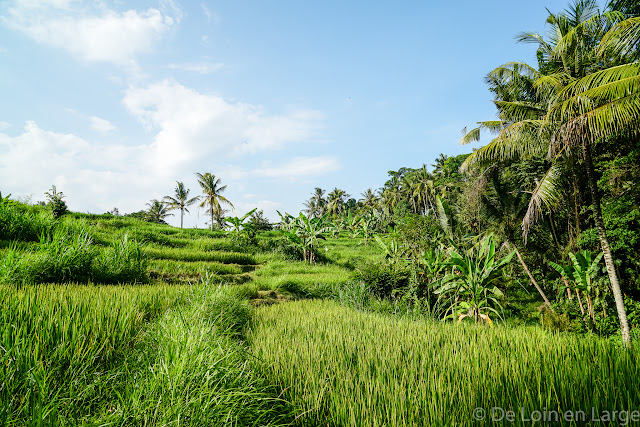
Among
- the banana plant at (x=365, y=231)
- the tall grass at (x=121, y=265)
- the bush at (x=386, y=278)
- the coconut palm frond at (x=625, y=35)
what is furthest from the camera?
the banana plant at (x=365, y=231)

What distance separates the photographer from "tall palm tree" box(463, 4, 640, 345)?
5.80 meters

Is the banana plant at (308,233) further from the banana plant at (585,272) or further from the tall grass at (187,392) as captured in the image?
the tall grass at (187,392)

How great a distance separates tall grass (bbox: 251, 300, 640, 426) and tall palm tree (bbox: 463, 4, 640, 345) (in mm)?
4992

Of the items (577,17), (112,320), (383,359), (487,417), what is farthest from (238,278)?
(577,17)

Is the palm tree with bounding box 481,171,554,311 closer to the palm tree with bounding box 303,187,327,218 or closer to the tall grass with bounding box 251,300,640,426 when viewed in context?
the tall grass with bounding box 251,300,640,426

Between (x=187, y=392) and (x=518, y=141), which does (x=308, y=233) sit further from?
(x=187, y=392)

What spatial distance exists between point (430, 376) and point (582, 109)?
23.1ft

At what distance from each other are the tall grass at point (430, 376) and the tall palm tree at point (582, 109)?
4992 mm

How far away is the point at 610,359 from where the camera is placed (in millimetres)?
2717

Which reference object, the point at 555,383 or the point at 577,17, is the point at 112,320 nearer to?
the point at 555,383

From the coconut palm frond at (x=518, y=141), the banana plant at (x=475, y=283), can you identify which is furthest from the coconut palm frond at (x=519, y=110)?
the banana plant at (x=475, y=283)

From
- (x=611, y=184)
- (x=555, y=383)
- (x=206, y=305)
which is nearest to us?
(x=555, y=383)

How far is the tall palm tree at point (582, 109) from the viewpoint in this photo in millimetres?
5797

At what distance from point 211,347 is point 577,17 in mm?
14085
